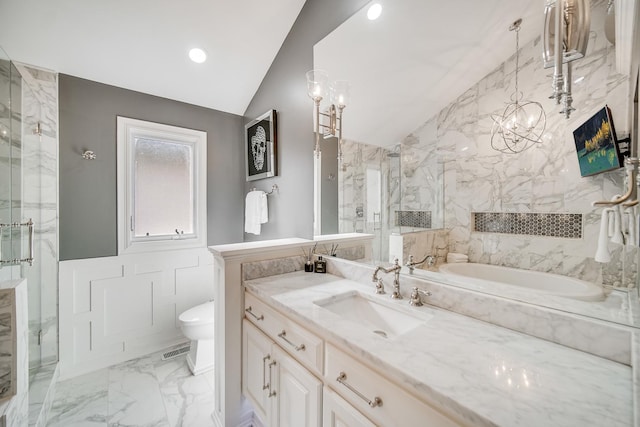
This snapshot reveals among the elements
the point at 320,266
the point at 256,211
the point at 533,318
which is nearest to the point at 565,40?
the point at 533,318

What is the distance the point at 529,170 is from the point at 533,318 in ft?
1.68

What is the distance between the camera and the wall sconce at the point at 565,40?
0.73 m

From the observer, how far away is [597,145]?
0.73 meters

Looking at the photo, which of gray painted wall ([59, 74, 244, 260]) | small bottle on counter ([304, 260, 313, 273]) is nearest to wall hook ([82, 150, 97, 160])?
gray painted wall ([59, 74, 244, 260])

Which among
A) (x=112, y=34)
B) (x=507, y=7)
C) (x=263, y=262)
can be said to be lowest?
(x=263, y=262)

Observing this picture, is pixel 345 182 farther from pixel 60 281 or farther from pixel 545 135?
pixel 60 281

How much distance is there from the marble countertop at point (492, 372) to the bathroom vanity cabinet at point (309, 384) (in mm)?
51

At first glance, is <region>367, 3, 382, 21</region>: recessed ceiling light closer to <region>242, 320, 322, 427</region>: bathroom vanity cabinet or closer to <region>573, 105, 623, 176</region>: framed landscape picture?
<region>573, 105, 623, 176</region>: framed landscape picture

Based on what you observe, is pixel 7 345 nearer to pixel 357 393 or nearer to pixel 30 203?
pixel 30 203

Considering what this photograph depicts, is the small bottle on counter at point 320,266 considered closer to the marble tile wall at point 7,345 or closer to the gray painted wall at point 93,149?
the marble tile wall at point 7,345

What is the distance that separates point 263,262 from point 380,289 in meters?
0.75

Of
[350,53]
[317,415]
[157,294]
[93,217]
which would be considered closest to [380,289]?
[317,415]

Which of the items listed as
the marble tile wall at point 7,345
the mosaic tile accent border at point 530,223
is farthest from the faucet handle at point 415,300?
the marble tile wall at point 7,345

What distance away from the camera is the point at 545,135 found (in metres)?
0.82
